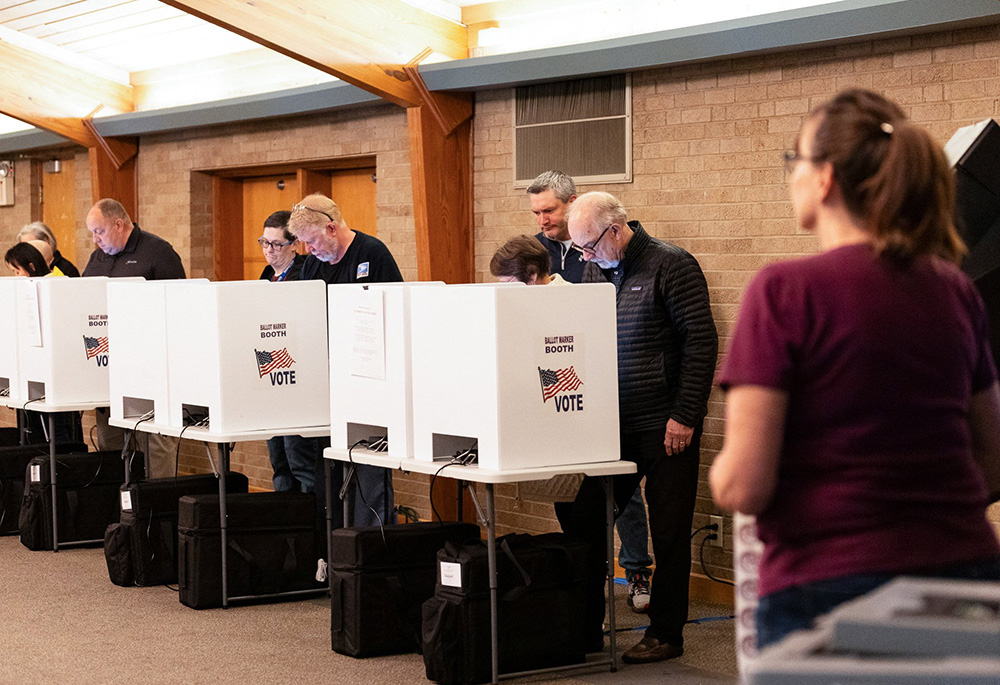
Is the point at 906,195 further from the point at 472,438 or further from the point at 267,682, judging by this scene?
the point at 267,682

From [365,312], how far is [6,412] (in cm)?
656

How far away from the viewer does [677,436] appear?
3.90m

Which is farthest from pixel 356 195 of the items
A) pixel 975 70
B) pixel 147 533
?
pixel 975 70

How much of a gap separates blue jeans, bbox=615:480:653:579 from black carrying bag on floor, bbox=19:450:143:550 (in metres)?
2.56

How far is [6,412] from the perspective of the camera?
9633mm

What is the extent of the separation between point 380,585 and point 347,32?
8.24ft

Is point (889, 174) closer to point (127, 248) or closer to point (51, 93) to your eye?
point (127, 248)

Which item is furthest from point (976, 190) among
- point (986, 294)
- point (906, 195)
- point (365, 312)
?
point (365, 312)

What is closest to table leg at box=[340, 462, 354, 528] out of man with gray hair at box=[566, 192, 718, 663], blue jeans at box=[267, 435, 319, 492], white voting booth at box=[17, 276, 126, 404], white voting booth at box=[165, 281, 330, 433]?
white voting booth at box=[165, 281, 330, 433]

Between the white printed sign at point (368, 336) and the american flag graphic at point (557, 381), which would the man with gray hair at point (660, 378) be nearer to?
the american flag graphic at point (557, 381)

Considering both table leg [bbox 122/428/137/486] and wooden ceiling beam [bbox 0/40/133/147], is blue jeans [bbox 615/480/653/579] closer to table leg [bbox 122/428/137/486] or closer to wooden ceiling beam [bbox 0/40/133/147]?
table leg [bbox 122/428/137/486]

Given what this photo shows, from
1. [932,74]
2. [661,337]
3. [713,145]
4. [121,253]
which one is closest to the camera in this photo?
[661,337]

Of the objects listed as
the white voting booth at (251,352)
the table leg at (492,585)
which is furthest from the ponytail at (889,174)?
the white voting booth at (251,352)

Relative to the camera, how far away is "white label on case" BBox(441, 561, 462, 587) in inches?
146
